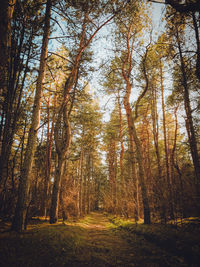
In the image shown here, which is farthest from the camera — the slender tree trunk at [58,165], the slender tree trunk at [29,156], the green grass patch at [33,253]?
the slender tree trunk at [58,165]

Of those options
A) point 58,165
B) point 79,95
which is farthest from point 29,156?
point 79,95

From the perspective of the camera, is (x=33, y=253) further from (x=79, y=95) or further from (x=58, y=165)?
(x=79, y=95)

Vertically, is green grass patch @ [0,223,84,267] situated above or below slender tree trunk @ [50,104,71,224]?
below

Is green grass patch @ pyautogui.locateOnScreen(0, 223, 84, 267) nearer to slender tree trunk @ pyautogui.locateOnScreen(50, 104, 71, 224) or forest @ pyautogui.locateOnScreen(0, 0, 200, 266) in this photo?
forest @ pyautogui.locateOnScreen(0, 0, 200, 266)

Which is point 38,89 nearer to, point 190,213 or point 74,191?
point 74,191

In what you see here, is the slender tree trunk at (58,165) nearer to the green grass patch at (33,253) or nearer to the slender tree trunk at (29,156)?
the slender tree trunk at (29,156)

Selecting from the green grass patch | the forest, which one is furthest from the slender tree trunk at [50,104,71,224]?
the green grass patch

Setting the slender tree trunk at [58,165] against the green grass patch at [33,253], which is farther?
the slender tree trunk at [58,165]

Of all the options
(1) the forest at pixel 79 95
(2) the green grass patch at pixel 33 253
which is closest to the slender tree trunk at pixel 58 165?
(1) the forest at pixel 79 95

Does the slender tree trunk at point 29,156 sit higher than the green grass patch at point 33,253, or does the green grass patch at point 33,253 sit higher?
the slender tree trunk at point 29,156

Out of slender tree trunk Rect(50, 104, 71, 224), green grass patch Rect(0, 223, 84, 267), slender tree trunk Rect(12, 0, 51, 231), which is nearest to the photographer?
green grass patch Rect(0, 223, 84, 267)

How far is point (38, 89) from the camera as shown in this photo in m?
5.27

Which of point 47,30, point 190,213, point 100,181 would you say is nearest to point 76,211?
point 190,213

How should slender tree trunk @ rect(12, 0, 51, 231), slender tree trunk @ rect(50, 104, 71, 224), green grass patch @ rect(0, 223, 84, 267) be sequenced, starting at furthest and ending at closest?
1. slender tree trunk @ rect(50, 104, 71, 224)
2. slender tree trunk @ rect(12, 0, 51, 231)
3. green grass patch @ rect(0, 223, 84, 267)
